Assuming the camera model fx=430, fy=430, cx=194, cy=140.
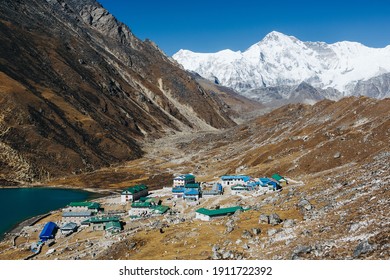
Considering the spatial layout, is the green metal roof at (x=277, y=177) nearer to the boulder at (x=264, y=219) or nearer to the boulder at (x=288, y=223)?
the boulder at (x=264, y=219)

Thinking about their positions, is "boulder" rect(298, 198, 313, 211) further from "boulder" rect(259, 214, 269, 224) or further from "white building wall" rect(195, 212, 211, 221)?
"white building wall" rect(195, 212, 211, 221)

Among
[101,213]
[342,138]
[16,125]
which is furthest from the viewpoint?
[16,125]

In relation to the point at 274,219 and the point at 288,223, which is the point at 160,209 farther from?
the point at 288,223

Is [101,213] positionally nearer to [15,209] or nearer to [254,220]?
[15,209]

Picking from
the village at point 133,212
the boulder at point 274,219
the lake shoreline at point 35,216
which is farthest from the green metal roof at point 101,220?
the boulder at point 274,219

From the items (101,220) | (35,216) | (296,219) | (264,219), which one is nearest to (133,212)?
(101,220)

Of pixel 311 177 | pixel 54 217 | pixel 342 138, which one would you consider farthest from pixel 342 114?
pixel 54 217

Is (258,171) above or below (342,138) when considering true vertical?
below
